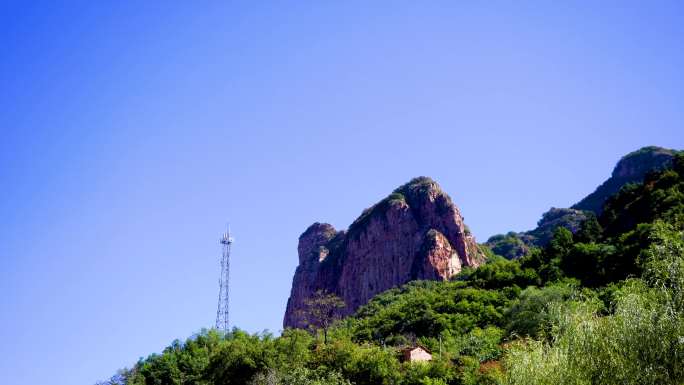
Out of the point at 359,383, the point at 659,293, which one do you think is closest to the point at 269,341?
the point at 359,383

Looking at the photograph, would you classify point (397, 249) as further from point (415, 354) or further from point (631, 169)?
point (415, 354)

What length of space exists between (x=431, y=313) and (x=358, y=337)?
1080cm

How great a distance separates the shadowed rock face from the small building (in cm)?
8051

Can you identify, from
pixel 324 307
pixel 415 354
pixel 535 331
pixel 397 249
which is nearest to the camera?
pixel 535 331

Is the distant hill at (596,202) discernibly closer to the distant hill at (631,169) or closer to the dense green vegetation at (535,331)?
the distant hill at (631,169)

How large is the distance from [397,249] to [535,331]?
10737 cm

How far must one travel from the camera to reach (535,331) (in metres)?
55.3

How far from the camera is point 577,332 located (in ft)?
70.3

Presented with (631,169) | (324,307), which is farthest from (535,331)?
(631,169)

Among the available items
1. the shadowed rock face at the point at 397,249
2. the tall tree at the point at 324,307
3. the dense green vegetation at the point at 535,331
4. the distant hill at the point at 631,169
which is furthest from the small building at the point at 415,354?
the distant hill at the point at 631,169

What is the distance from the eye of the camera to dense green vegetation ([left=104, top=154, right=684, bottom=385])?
19.9 m

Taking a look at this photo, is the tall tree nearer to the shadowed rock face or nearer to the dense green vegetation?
the dense green vegetation

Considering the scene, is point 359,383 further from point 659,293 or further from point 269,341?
point 659,293

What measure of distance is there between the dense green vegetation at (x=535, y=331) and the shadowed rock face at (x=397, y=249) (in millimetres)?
47403
